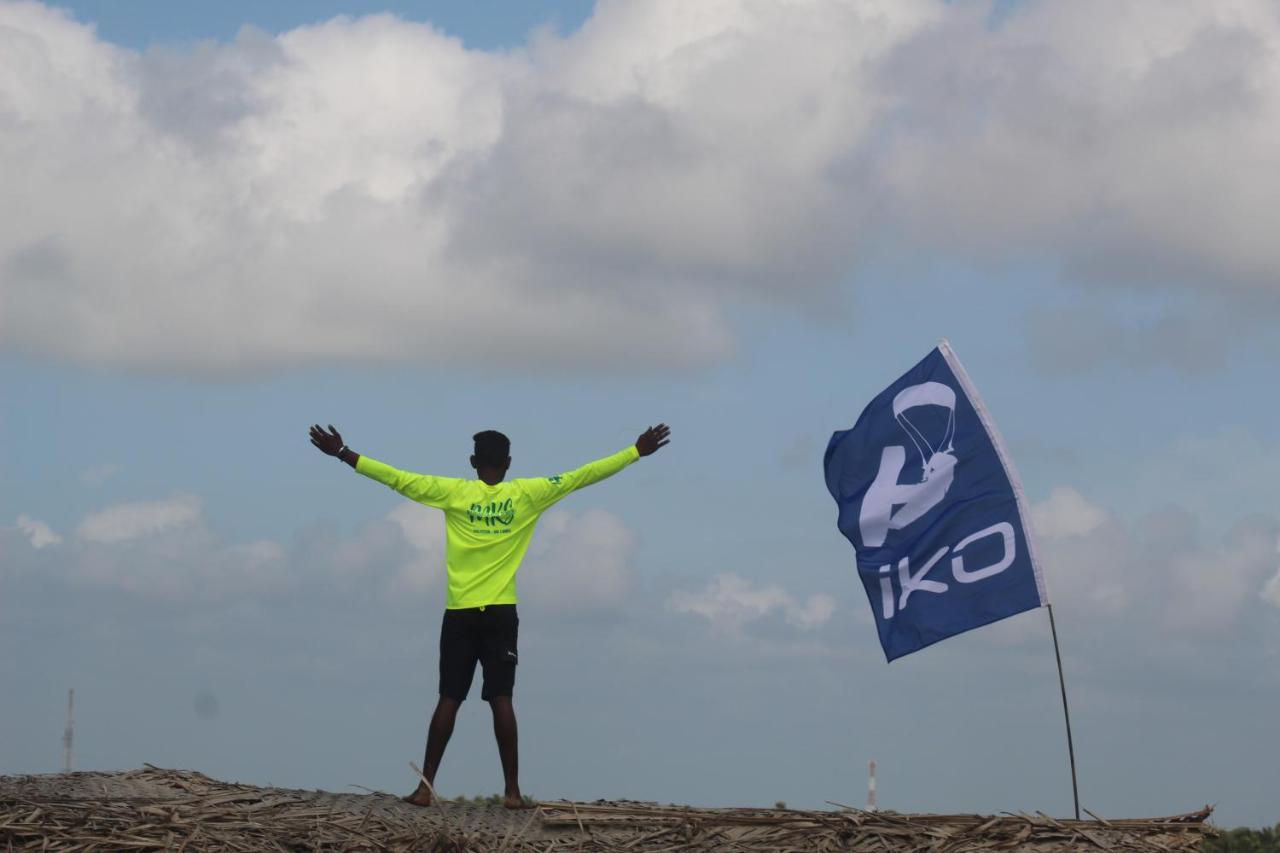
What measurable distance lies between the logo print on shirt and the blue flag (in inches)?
120

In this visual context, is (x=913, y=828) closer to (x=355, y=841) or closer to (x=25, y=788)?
(x=355, y=841)

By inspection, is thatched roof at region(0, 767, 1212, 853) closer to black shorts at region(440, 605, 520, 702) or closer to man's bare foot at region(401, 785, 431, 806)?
man's bare foot at region(401, 785, 431, 806)

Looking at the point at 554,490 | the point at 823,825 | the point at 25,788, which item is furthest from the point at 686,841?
the point at 25,788

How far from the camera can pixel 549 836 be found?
10.9 meters

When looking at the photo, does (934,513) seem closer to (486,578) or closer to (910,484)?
(910,484)

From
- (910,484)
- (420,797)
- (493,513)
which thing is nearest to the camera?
(420,797)

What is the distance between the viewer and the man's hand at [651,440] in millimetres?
12164

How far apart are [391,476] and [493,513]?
0.93m

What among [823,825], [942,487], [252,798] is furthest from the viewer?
[942,487]

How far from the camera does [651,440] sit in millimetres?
12180

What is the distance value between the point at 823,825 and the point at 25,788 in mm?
6183

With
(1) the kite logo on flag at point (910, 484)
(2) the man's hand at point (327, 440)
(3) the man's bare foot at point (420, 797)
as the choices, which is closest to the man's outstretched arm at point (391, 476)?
(2) the man's hand at point (327, 440)

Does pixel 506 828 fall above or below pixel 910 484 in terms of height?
below

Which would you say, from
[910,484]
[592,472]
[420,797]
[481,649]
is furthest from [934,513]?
[420,797]
